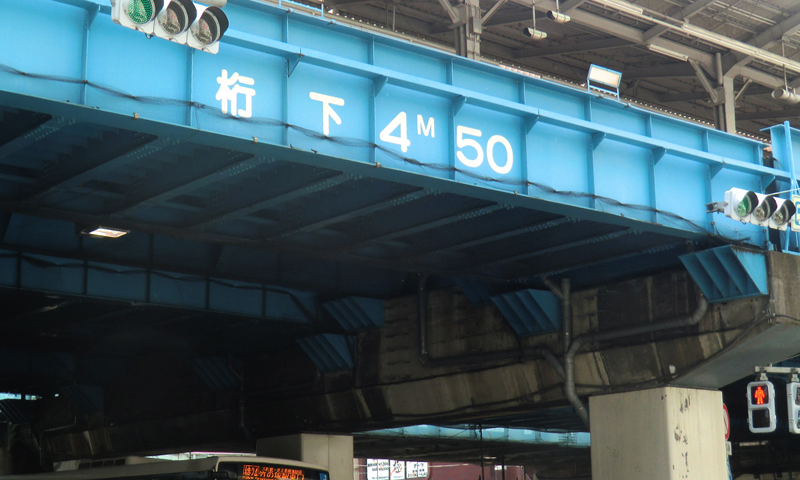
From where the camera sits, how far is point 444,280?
2366 cm

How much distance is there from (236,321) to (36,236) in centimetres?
688

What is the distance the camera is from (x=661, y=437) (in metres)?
18.3

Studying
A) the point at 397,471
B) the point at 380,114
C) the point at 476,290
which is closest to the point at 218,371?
the point at 476,290

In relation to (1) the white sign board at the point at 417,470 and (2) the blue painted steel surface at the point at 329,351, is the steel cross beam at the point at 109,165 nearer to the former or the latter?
(2) the blue painted steel surface at the point at 329,351

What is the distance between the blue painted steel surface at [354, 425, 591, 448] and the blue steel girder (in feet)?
94.2

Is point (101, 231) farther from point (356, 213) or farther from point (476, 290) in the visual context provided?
point (476, 290)

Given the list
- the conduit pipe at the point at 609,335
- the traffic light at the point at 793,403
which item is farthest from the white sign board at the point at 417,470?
the traffic light at the point at 793,403

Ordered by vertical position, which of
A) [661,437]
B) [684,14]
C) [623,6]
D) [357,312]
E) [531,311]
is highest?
[684,14]

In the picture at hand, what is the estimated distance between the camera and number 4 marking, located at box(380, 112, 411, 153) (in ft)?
46.2

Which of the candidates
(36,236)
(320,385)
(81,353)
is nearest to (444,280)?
(320,385)

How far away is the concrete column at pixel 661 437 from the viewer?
18156mm

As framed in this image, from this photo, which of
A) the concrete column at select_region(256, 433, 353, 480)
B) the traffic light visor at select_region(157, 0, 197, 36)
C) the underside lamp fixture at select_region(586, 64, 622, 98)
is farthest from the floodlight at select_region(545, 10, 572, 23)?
the traffic light visor at select_region(157, 0, 197, 36)

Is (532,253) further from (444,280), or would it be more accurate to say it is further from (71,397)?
(71,397)

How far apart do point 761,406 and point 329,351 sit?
12116mm
